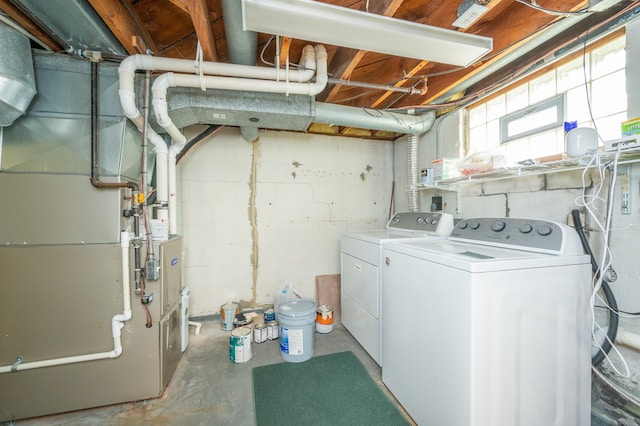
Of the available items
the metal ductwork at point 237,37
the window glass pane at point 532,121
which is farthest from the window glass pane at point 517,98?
the metal ductwork at point 237,37

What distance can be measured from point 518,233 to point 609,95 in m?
0.88

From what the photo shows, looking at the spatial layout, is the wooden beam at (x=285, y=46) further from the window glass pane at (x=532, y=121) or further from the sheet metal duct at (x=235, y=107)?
the window glass pane at (x=532, y=121)

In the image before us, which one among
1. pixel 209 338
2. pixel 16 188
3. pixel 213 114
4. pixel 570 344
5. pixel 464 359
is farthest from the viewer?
pixel 209 338

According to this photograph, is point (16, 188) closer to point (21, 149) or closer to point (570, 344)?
point (21, 149)

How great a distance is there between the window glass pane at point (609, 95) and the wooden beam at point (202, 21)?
84.0 inches

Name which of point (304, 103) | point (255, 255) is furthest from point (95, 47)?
point (255, 255)

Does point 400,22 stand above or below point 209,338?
above

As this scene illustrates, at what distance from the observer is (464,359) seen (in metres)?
1.05

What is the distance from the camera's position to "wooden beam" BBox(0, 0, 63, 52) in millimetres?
1202

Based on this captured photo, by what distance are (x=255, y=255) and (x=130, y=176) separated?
1388mm

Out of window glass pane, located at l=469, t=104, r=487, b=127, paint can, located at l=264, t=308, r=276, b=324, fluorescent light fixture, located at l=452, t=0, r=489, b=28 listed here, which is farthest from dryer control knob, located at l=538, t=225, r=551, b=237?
paint can, located at l=264, t=308, r=276, b=324

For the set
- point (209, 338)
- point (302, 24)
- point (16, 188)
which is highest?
point (302, 24)

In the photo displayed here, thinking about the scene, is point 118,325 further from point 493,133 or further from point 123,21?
point 493,133

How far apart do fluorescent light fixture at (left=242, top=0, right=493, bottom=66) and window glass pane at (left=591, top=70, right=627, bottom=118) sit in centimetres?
66
